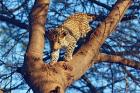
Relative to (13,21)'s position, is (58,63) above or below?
below

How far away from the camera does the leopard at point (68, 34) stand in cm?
279

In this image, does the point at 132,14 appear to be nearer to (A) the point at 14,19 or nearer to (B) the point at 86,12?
(B) the point at 86,12

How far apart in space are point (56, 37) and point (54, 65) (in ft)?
1.23

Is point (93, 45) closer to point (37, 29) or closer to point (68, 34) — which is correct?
point (68, 34)

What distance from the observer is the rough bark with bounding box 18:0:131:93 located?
2.40 meters

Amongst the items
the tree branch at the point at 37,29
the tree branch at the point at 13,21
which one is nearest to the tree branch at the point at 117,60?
the tree branch at the point at 37,29

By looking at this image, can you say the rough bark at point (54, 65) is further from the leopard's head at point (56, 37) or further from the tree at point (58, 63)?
the leopard's head at point (56, 37)

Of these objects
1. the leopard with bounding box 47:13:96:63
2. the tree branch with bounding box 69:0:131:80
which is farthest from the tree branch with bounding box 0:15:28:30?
the tree branch with bounding box 69:0:131:80

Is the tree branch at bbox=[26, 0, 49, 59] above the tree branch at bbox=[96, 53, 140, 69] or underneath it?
above

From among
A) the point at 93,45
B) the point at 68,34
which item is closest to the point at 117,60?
the point at 93,45

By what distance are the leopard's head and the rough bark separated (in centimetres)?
11

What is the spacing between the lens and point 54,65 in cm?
247

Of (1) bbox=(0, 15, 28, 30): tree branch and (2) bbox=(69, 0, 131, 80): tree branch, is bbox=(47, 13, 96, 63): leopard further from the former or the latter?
(1) bbox=(0, 15, 28, 30): tree branch

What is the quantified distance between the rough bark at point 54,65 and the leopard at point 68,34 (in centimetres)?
11
